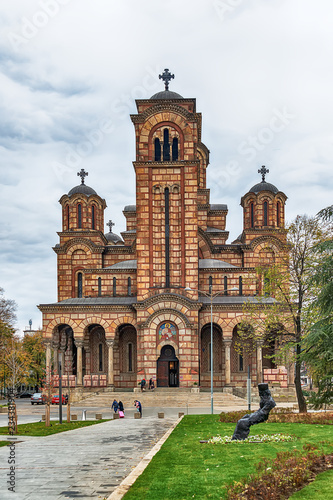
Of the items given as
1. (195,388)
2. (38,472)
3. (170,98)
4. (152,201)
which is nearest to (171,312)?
(195,388)

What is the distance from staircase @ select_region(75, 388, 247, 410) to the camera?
42.8m

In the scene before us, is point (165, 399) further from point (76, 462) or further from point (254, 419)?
point (76, 462)

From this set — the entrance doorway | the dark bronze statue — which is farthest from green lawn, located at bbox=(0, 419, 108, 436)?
the entrance doorway

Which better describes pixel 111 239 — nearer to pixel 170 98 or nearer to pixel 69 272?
pixel 69 272

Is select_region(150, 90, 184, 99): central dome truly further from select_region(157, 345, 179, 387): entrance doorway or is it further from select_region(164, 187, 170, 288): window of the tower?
select_region(157, 345, 179, 387): entrance doorway

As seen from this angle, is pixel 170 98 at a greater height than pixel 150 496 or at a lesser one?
greater

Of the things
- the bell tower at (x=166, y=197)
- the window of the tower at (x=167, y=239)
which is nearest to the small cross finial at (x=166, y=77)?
the bell tower at (x=166, y=197)

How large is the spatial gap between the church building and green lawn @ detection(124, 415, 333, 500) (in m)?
28.0

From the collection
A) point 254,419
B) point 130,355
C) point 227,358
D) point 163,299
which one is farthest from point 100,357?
point 254,419

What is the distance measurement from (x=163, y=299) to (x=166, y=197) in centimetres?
935

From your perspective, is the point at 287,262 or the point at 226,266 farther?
the point at 226,266

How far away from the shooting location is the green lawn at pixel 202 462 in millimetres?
11078

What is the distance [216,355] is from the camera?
180 ft

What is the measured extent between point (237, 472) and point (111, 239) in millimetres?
63936
